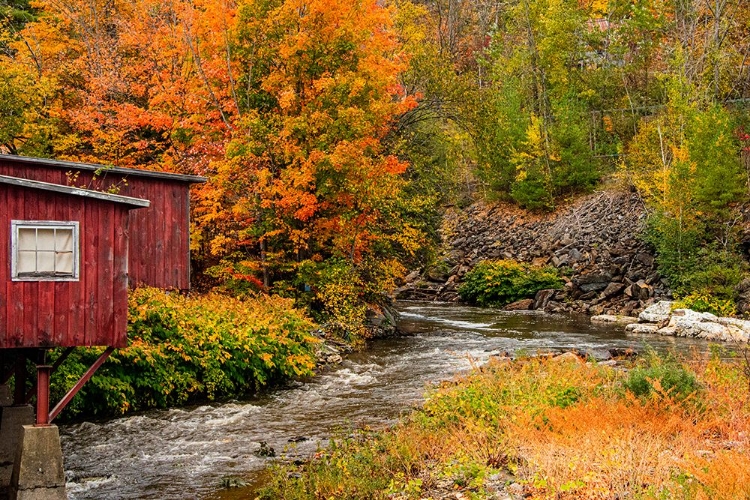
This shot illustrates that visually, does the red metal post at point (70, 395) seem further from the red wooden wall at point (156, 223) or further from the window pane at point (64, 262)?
→ the red wooden wall at point (156, 223)

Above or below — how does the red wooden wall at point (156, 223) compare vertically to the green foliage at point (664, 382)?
above

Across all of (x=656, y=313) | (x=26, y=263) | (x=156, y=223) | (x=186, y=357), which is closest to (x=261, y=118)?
(x=186, y=357)

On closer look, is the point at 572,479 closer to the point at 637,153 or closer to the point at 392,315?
the point at 392,315

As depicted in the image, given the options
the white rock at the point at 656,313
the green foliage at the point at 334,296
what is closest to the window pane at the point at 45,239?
the green foliage at the point at 334,296

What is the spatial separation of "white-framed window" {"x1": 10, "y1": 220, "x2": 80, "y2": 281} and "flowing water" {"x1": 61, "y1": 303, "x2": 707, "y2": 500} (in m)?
3.54

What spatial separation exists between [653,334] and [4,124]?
24.8m

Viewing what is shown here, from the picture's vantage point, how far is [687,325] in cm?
3042

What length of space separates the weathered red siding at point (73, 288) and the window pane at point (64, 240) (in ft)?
0.56

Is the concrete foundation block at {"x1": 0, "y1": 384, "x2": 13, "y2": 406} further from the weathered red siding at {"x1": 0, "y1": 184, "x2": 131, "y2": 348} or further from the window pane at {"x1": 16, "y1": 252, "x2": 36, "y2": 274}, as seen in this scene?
the window pane at {"x1": 16, "y1": 252, "x2": 36, "y2": 274}

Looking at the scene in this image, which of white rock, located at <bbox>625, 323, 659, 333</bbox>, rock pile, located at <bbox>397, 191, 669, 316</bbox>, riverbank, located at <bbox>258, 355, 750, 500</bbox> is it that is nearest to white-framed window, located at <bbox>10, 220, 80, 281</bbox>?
riverbank, located at <bbox>258, 355, 750, 500</bbox>

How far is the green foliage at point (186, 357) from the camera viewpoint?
16844 mm

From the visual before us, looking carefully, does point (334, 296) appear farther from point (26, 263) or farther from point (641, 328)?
point (26, 263)

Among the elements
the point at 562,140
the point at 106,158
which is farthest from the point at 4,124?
the point at 562,140

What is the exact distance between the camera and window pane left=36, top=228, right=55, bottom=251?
11609mm
